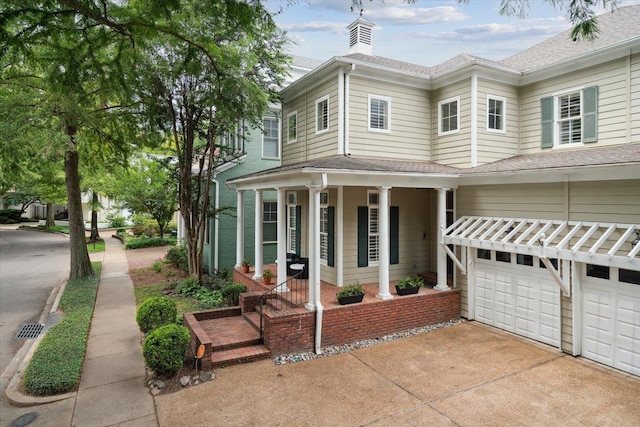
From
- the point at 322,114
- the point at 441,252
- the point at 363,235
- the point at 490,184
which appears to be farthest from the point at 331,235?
the point at 490,184

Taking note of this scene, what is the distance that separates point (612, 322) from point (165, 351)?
27.6 feet

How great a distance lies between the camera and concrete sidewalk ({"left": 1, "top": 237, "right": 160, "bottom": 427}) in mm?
5727

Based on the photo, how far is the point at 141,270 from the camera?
17.0 meters

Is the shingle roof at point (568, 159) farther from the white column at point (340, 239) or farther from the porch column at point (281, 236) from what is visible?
the porch column at point (281, 236)

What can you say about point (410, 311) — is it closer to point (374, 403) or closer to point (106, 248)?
point (374, 403)

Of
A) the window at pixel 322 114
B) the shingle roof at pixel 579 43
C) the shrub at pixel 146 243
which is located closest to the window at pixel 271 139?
the window at pixel 322 114

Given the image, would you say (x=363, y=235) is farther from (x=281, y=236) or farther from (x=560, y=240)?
(x=560, y=240)

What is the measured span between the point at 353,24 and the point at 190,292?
11.1m

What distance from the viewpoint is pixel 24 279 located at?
51.8 ft

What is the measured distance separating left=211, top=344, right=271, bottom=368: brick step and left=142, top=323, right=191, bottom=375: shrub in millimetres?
757

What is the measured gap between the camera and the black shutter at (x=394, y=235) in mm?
11406

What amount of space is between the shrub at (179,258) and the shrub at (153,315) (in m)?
7.83

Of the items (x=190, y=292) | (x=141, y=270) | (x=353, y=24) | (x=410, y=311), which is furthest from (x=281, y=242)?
(x=141, y=270)

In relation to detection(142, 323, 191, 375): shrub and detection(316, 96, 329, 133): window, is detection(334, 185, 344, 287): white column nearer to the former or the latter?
detection(316, 96, 329, 133): window
